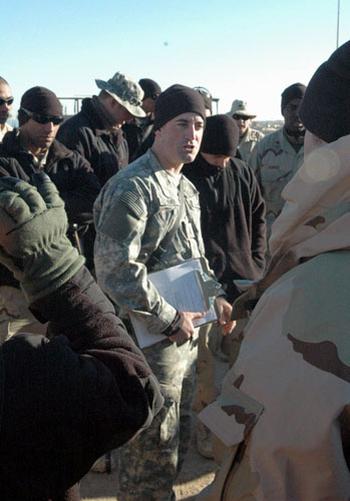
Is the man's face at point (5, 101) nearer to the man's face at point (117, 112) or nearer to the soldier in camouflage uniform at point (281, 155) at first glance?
the man's face at point (117, 112)

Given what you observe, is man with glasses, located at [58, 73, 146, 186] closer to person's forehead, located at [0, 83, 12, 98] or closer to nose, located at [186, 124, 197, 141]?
person's forehead, located at [0, 83, 12, 98]

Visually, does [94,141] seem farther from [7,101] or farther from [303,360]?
[303,360]

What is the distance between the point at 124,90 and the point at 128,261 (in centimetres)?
268

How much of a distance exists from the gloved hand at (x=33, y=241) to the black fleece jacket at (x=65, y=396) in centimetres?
3

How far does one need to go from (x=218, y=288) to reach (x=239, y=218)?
90 cm

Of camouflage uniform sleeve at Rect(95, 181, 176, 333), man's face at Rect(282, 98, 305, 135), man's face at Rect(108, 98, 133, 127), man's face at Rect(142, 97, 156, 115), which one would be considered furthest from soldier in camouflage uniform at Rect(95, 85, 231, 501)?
man's face at Rect(142, 97, 156, 115)

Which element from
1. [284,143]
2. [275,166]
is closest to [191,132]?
[275,166]

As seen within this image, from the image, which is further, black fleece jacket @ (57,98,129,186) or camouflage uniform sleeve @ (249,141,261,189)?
camouflage uniform sleeve @ (249,141,261,189)

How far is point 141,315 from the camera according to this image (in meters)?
2.53

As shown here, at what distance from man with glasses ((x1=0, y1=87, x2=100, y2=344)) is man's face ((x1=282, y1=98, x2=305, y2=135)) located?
2.03 metres

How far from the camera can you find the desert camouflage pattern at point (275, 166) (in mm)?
5215

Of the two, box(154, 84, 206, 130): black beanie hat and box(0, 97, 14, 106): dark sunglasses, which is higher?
box(154, 84, 206, 130): black beanie hat

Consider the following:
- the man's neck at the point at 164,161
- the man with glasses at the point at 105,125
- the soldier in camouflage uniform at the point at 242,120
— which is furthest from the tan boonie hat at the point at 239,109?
the man's neck at the point at 164,161

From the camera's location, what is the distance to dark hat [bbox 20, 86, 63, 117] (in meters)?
3.75
